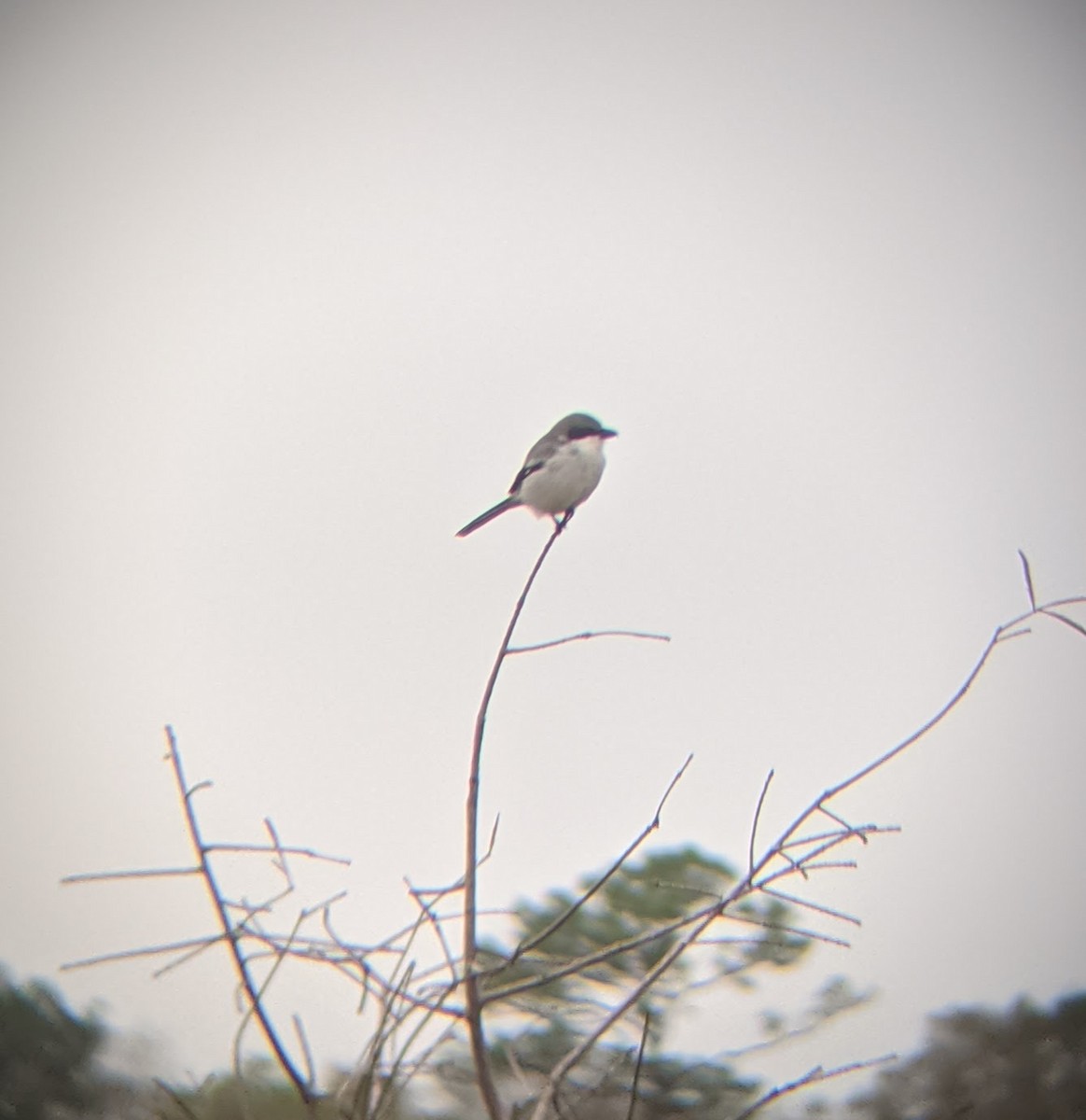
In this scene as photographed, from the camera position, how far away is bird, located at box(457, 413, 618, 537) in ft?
20.3

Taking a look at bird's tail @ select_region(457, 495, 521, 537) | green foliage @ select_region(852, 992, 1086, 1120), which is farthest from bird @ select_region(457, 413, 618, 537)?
green foliage @ select_region(852, 992, 1086, 1120)

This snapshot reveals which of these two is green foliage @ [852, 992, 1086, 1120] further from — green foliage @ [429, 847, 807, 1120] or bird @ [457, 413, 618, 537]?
bird @ [457, 413, 618, 537]

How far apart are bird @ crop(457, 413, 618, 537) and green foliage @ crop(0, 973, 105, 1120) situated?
406 cm

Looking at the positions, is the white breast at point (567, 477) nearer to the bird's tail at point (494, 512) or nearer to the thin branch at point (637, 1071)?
the bird's tail at point (494, 512)

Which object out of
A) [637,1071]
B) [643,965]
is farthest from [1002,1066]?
[637,1071]

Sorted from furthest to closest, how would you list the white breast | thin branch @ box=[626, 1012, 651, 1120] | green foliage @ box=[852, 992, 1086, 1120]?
green foliage @ box=[852, 992, 1086, 1120] < the white breast < thin branch @ box=[626, 1012, 651, 1120]

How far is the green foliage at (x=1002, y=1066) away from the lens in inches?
414

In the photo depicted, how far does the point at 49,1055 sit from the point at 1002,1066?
34.4 ft

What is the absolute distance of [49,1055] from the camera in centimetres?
706

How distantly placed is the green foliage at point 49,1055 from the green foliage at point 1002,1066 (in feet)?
22.4

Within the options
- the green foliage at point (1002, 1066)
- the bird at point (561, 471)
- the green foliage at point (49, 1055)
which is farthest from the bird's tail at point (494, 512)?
the green foliage at point (1002, 1066)

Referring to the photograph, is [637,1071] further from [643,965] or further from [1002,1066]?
[1002,1066]

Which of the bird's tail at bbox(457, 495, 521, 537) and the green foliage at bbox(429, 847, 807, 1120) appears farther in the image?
the bird's tail at bbox(457, 495, 521, 537)

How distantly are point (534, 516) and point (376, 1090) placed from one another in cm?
537
